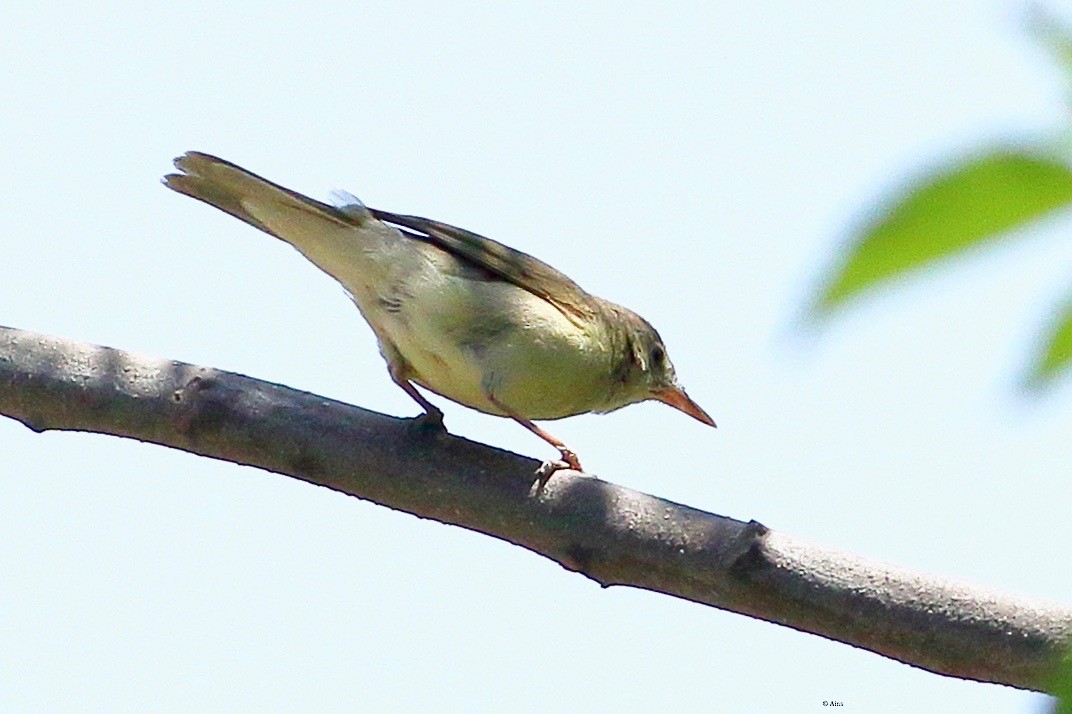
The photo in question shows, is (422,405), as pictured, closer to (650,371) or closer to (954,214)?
(650,371)

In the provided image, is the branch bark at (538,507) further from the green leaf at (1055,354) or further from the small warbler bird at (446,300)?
the green leaf at (1055,354)

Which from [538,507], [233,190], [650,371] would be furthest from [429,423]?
[650,371]

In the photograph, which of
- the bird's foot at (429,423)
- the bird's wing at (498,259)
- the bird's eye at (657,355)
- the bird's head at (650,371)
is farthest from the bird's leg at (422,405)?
the bird's eye at (657,355)

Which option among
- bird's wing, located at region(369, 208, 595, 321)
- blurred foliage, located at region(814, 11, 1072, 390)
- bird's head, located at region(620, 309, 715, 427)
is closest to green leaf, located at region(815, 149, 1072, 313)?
blurred foliage, located at region(814, 11, 1072, 390)

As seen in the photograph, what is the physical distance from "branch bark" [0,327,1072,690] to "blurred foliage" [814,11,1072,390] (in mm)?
2439

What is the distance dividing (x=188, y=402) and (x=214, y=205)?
1.67 metres

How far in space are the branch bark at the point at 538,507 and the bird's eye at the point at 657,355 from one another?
7.87 ft

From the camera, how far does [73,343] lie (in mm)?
3596

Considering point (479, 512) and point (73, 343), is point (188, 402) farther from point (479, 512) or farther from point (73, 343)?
point (479, 512)

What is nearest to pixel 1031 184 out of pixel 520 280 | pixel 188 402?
pixel 188 402

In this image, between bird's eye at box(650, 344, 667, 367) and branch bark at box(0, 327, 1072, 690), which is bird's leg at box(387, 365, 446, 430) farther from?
bird's eye at box(650, 344, 667, 367)

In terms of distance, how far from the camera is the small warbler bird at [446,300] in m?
4.99

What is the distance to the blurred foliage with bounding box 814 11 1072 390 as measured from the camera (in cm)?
79

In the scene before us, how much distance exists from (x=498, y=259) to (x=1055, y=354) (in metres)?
4.63
